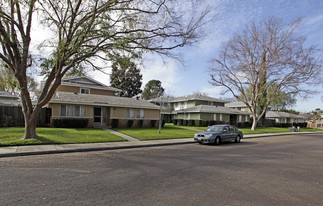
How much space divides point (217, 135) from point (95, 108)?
15.1m

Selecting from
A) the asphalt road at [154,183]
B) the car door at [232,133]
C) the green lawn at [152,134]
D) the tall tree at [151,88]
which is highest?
the tall tree at [151,88]

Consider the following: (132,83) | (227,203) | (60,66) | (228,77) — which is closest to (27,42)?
(60,66)

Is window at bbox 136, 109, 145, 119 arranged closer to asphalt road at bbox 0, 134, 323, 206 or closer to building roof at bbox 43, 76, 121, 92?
building roof at bbox 43, 76, 121, 92

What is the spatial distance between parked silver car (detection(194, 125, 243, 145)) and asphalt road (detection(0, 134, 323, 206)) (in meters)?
6.25

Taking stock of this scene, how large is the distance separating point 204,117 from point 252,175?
2883cm

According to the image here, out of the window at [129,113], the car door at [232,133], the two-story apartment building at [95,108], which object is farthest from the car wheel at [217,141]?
the window at [129,113]

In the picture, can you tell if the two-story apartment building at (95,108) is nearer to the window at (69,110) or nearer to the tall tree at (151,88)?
the window at (69,110)

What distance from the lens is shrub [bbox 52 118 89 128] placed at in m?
20.4

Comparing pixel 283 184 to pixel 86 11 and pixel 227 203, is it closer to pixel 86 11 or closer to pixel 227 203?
pixel 227 203

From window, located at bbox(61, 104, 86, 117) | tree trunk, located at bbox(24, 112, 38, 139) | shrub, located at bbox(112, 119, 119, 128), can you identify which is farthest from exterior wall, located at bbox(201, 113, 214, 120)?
tree trunk, located at bbox(24, 112, 38, 139)

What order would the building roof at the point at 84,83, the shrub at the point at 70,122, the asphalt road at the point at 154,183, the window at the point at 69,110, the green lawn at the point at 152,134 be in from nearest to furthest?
the asphalt road at the point at 154,183 < the green lawn at the point at 152,134 < the shrub at the point at 70,122 < the window at the point at 69,110 < the building roof at the point at 84,83

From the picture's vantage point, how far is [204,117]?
3522 cm

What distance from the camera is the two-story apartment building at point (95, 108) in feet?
70.9

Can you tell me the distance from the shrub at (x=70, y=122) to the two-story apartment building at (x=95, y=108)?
88 centimetres
